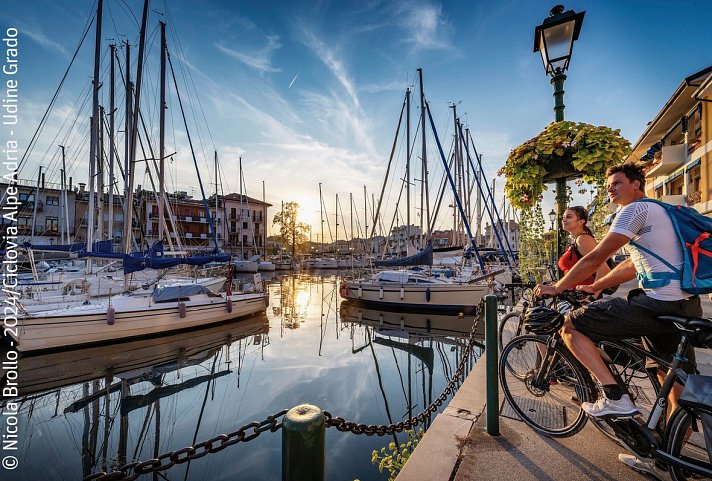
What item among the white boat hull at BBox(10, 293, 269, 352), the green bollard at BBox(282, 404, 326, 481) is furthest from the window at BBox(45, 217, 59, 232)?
the green bollard at BBox(282, 404, 326, 481)

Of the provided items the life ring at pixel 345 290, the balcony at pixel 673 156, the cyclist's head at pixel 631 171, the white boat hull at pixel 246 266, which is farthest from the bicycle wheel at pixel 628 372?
the white boat hull at pixel 246 266

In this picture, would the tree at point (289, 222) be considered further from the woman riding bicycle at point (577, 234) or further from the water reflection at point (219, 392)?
the woman riding bicycle at point (577, 234)

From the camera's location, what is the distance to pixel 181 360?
993 centimetres

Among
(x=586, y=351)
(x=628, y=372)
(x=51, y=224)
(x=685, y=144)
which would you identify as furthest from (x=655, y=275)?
(x=51, y=224)

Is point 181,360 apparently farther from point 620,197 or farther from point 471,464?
point 620,197

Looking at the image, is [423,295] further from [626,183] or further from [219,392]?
[626,183]

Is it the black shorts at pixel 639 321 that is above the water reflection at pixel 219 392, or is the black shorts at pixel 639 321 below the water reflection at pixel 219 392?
above

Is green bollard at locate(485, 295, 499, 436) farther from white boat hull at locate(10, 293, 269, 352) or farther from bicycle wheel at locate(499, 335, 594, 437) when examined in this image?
white boat hull at locate(10, 293, 269, 352)

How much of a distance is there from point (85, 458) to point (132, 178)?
457 inches

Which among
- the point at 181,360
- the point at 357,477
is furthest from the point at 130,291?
the point at 357,477

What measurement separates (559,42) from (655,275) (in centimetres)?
339

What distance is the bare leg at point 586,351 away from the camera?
2383 millimetres

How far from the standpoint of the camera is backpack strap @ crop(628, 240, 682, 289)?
214 cm

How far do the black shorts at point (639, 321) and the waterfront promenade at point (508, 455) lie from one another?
916mm
